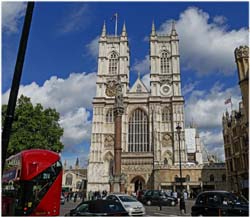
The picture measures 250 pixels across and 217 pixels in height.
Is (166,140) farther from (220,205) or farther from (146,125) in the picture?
(220,205)

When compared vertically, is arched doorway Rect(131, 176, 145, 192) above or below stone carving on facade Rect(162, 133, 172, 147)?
below

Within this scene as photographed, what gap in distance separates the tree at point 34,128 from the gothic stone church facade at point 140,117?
28.8m

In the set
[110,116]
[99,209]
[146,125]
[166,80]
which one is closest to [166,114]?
[146,125]

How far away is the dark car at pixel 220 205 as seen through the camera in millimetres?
11705

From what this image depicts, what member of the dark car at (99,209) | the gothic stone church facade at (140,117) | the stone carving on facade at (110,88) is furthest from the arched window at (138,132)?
the dark car at (99,209)

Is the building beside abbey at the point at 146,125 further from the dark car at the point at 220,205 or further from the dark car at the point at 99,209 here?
the dark car at the point at 99,209

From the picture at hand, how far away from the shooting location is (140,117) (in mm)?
66125

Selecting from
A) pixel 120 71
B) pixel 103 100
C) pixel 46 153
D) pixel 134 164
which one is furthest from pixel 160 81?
pixel 46 153

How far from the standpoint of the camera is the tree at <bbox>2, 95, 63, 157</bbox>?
2870 centimetres

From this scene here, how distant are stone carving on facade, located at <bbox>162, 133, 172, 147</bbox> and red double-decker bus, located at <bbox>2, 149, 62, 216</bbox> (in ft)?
163

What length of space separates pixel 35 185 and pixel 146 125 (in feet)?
171

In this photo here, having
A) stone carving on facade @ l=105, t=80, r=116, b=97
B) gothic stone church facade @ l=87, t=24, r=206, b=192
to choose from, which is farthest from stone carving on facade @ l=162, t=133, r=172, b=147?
stone carving on facade @ l=105, t=80, r=116, b=97

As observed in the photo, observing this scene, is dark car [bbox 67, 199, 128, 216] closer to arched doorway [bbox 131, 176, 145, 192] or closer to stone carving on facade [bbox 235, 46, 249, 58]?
stone carving on facade [bbox 235, 46, 249, 58]

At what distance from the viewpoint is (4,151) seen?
602cm
